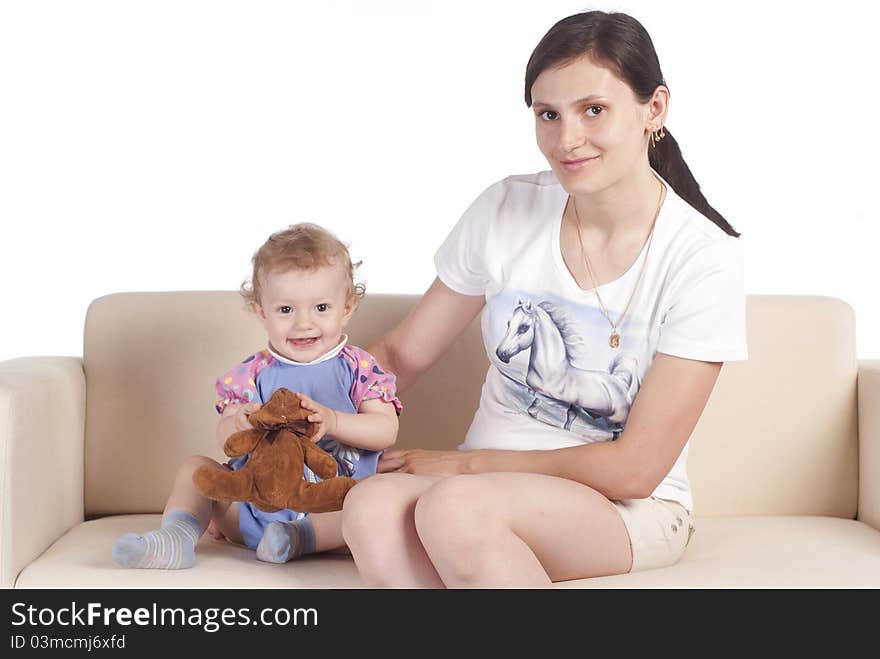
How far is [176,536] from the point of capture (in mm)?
2062

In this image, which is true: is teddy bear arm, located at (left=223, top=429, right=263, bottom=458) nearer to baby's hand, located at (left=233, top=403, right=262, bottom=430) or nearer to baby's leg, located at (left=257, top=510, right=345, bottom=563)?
baby's hand, located at (left=233, top=403, right=262, bottom=430)

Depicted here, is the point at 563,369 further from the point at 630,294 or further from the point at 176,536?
the point at 176,536

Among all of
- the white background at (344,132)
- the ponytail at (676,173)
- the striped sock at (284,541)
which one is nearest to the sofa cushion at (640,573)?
the striped sock at (284,541)

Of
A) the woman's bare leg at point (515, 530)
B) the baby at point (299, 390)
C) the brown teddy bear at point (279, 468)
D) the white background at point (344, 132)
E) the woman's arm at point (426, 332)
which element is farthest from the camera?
the white background at point (344, 132)

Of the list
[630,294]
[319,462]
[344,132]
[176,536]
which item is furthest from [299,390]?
[344,132]

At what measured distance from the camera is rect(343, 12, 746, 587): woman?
6.18ft

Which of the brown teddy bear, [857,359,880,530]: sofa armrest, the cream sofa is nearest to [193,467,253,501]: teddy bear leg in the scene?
the brown teddy bear

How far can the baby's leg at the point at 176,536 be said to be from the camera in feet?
6.69

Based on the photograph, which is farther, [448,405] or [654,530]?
[448,405]

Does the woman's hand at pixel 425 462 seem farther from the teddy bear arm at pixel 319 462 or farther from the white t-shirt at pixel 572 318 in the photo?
the teddy bear arm at pixel 319 462

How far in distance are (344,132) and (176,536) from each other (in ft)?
5.02

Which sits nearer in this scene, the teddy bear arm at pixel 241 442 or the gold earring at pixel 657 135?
the teddy bear arm at pixel 241 442

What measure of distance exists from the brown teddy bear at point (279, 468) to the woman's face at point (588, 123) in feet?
1.88

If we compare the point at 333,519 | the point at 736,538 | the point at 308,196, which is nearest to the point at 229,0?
the point at 308,196
